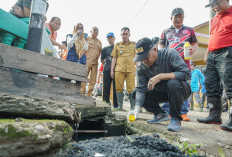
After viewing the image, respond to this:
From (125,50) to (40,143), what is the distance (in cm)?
352

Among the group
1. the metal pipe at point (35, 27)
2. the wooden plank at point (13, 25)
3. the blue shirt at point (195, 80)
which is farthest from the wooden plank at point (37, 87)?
the blue shirt at point (195, 80)

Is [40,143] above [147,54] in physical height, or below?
below

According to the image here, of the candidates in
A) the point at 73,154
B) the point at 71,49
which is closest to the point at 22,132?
the point at 73,154

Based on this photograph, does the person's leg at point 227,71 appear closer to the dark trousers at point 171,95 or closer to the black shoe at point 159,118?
the dark trousers at point 171,95

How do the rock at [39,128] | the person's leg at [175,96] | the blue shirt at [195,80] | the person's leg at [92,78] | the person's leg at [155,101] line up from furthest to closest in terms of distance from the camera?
1. the blue shirt at [195,80]
2. the person's leg at [92,78]
3. the person's leg at [155,101]
4. the person's leg at [175,96]
5. the rock at [39,128]

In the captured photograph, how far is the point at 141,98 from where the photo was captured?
2.22 metres

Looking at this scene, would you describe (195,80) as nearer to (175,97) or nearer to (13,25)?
(175,97)

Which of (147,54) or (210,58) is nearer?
(147,54)

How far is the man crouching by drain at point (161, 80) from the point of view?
1931mm

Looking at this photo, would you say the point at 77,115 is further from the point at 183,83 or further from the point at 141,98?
the point at 183,83

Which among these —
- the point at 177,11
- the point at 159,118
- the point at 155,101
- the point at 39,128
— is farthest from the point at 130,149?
the point at 177,11

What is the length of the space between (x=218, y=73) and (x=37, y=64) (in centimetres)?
260

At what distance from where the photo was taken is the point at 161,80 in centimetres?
217

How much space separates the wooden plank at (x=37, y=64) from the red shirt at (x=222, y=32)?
202cm
